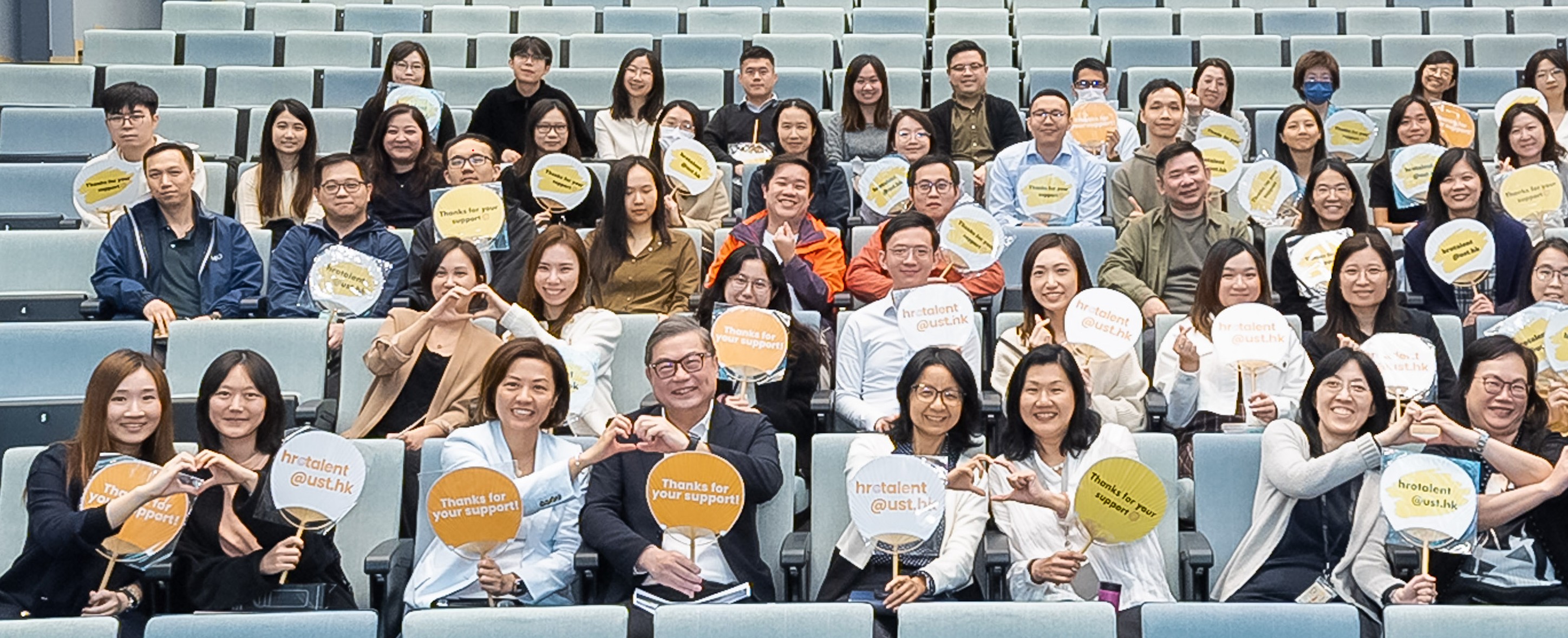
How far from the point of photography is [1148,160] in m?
5.96

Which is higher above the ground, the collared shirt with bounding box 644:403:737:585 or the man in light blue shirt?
the man in light blue shirt

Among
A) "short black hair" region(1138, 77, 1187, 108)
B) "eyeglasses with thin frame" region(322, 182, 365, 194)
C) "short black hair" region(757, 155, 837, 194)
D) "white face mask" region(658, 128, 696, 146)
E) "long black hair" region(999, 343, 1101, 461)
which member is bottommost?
"long black hair" region(999, 343, 1101, 461)

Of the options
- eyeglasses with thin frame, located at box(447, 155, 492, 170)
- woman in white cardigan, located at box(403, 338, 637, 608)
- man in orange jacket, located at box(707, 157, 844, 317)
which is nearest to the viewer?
woman in white cardigan, located at box(403, 338, 637, 608)

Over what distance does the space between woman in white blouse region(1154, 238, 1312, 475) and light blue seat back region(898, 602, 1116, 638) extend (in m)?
1.33

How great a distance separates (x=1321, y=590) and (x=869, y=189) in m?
2.46

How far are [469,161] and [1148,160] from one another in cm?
238

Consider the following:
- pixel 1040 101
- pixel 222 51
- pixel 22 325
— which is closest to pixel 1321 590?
pixel 1040 101

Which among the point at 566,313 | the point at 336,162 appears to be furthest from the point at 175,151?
the point at 566,313

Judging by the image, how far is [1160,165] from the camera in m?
5.28

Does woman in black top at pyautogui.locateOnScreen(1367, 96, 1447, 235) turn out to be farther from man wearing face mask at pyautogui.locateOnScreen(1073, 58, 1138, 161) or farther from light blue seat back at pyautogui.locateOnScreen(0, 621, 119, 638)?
light blue seat back at pyautogui.locateOnScreen(0, 621, 119, 638)

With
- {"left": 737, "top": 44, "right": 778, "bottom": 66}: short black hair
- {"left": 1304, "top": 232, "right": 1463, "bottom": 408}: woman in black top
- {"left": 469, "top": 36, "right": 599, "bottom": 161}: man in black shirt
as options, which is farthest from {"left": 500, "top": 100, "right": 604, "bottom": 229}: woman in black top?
{"left": 1304, "top": 232, "right": 1463, "bottom": 408}: woman in black top

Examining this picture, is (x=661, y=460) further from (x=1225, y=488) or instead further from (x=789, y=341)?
(x=1225, y=488)

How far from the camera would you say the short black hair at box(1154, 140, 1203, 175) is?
17.1ft

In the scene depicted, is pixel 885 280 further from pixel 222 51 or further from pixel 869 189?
pixel 222 51
